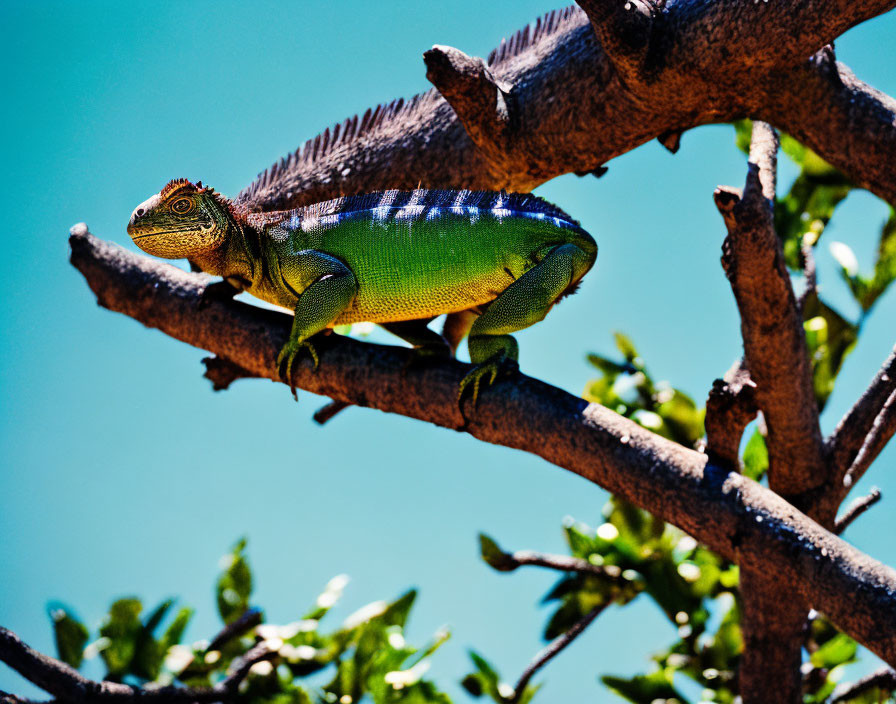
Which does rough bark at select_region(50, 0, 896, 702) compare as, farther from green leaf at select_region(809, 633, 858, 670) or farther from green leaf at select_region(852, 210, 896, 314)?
green leaf at select_region(852, 210, 896, 314)

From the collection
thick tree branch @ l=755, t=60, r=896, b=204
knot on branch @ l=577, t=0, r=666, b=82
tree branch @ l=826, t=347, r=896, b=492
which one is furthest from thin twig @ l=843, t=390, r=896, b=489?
knot on branch @ l=577, t=0, r=666, b=82

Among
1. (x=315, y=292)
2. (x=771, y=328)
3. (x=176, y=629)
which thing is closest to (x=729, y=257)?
(x=771, y=328)

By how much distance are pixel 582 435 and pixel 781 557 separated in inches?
13.4

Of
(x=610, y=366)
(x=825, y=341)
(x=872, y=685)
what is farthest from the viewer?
(x=610, y=366)

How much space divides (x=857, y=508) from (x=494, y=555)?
89 cm

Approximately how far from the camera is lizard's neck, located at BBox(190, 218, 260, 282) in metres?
1.53

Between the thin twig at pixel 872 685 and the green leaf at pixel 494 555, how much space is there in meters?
0.89

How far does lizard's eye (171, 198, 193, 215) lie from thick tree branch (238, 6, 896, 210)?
355 mm

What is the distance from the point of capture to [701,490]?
4.46 ft

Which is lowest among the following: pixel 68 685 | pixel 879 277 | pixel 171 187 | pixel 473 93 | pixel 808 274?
pixel 68 685

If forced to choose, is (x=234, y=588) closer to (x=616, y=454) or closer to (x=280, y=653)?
(x=280, y=653)

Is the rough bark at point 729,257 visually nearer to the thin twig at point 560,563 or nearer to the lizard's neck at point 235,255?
the lizard's neck at point 235,255

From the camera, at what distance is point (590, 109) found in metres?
1.80

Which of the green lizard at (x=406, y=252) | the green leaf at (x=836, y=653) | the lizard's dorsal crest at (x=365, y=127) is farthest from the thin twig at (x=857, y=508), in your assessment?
the lizard's dorsal crest at (x=365, y=127)
